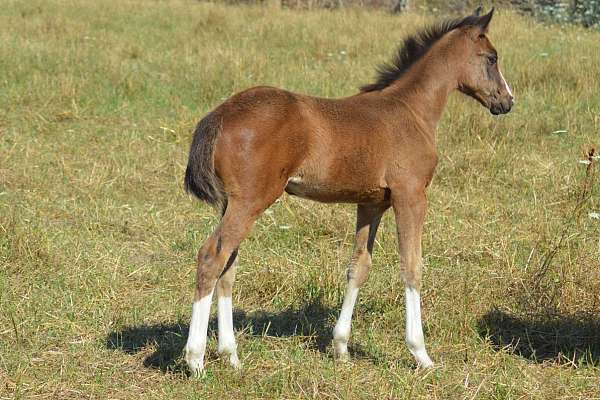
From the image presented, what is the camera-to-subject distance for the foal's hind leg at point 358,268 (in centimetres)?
445

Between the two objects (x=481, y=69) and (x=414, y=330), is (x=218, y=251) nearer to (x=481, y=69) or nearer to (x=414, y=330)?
(x=414, y=330)

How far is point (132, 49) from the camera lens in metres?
11.6

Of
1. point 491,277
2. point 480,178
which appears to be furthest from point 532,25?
point 491,277

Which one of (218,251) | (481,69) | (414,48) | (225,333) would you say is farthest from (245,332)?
(481,69)

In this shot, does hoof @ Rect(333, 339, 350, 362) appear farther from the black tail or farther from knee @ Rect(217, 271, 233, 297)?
the black tail

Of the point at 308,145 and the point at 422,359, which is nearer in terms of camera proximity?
the point at 308,145

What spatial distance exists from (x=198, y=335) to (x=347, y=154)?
109cm

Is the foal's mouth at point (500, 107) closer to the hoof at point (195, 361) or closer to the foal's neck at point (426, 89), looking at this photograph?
the foal's neck at point (426, 89)

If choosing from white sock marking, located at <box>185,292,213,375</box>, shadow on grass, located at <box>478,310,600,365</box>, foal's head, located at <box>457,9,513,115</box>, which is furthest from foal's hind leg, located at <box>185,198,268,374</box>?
shadow on grass, located at <box>478,310,600,365</box>

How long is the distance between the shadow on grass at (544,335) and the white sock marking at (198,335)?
1.64 metres

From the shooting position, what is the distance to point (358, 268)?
4.52 m

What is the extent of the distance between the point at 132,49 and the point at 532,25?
6.27 metres

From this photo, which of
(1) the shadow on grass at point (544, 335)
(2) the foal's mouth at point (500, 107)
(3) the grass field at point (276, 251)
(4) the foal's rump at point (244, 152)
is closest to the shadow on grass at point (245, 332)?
(3) the grass field at point (276, 251)

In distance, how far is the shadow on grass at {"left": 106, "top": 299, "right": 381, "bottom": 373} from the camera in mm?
4367
